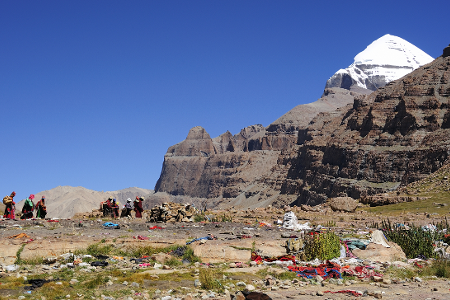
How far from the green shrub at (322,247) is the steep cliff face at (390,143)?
317 feet

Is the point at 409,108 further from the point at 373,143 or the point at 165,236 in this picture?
the point at 165,236

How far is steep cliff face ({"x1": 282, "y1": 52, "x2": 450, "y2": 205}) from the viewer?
395ft

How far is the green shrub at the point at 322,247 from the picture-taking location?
16938 mm

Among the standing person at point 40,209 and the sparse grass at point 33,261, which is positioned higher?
the standing person at point 40,209

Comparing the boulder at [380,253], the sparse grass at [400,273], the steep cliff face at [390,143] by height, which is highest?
the steep cliff face at [390,143]

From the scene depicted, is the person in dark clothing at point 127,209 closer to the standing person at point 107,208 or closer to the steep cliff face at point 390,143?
the standing person at point 107,208

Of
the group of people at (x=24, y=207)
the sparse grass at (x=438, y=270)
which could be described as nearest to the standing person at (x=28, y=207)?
the group of people at (x=24, y=207)

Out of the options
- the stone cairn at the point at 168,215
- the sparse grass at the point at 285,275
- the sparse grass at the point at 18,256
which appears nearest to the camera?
the sparse grass at the point at 285,275

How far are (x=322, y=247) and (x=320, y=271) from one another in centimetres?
246

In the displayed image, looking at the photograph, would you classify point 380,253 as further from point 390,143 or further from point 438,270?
point 390,143

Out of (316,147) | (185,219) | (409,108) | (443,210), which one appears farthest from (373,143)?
(185,219)

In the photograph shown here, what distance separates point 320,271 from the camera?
47.8ft

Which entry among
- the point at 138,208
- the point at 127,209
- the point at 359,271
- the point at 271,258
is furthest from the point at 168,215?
the point at 359,271

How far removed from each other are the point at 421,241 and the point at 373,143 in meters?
132
